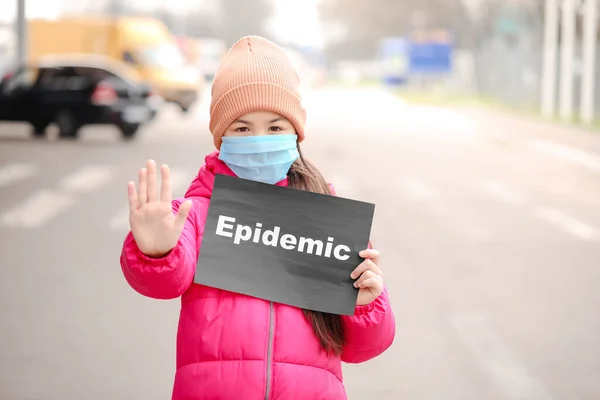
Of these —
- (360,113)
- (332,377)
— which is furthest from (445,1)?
(332,377)

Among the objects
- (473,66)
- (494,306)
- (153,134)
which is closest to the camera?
(494,306)

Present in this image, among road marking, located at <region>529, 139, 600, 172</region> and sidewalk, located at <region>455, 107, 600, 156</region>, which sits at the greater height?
road marking, located at <region>529, 139, 600, 172</region>

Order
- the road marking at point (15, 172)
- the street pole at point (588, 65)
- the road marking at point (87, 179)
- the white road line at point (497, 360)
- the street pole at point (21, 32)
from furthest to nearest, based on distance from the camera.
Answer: the street pole at point (21, 32)
the street pole at point (588, 65)
the road marking at point (15, 172)
the road marking at point (87, 179)
the white road line at point (497, 360)

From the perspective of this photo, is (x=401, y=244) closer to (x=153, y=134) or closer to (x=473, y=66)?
(x=153, y=134)

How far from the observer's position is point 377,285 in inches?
107

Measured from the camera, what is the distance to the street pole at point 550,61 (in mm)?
32688

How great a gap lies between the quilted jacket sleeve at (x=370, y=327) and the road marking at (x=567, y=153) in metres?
15.4

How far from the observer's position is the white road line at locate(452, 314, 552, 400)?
19.0ft

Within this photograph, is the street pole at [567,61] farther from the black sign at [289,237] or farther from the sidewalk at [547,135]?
the black sign at [289,237]

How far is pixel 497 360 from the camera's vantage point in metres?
6.39

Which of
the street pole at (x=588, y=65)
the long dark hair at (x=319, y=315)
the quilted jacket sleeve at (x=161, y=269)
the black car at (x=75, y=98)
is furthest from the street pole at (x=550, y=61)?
the quilted jacket sleeve at (x=161, y=269)

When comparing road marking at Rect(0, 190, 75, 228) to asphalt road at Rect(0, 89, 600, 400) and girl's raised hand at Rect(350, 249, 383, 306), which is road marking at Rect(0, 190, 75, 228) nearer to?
asphalt road at Rect(0, 89, 600, 400)

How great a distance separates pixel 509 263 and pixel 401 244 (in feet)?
4.03

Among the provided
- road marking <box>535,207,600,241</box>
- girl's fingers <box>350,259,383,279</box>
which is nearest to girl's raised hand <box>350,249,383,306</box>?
girl's fingers <box>350,259,383,279</box>
